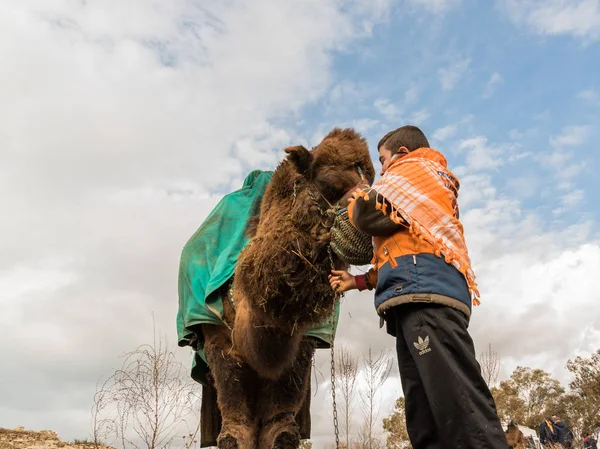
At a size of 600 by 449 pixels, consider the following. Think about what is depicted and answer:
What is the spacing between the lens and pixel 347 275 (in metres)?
3.72

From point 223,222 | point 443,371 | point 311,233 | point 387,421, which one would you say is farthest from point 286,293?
point 387,421

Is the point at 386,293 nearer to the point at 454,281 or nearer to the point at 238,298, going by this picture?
the point at 454,281

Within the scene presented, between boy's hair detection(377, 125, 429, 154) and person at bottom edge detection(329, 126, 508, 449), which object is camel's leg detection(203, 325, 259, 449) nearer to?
person at bottom edge detection(329, 126, 508, 449)

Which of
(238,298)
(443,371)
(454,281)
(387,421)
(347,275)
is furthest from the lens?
(387,421)

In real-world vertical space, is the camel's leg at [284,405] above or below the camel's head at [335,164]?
below

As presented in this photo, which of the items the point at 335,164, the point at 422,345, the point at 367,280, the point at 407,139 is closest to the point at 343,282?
the point at 367,280

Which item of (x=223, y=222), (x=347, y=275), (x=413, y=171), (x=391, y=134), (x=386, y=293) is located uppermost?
(x=223, y=222)

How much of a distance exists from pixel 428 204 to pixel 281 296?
1.81 m

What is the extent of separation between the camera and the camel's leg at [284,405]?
6020 mm

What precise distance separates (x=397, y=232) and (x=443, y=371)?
86 centimetres

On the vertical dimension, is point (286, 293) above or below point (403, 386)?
above

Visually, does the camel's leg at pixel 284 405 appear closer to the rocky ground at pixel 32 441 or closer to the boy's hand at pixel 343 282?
the boy's hand at pixel 343 282

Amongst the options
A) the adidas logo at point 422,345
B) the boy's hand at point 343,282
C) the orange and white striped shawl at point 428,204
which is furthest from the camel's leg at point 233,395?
the adidas logo at point 422,345

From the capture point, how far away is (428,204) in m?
3.31
